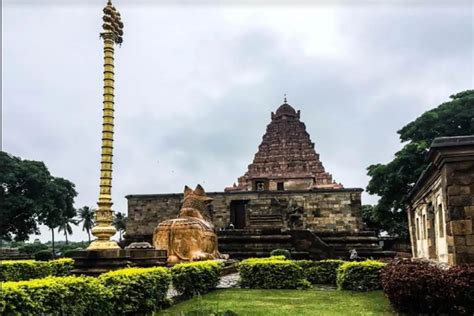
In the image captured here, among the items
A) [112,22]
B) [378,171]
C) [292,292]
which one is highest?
[112,22]

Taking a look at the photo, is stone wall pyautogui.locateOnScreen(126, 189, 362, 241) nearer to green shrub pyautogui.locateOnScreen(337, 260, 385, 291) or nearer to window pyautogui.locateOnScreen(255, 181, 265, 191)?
window pyautogui.locateOnScreen(255, 181, 265, 191)

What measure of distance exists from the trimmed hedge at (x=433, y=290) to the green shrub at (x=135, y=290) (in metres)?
3.83

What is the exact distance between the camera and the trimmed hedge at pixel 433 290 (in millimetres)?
6883

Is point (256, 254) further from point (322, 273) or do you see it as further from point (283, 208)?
point (283, 208)

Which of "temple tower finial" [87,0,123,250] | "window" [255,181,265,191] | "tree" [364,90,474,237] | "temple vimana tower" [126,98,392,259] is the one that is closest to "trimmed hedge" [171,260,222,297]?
"temple tower finial" [87,0,123,250]

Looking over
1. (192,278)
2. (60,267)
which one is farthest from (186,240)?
(192,278)

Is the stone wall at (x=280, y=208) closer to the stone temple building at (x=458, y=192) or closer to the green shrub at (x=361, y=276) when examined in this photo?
the green shrub at (x=361, y=276)

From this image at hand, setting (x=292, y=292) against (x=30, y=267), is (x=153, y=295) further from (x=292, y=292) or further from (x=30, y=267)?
(x=30, y=267)

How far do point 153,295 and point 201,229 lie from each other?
7.20 meters

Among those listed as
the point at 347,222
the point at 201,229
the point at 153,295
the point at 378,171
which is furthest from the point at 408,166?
the point at 153,295

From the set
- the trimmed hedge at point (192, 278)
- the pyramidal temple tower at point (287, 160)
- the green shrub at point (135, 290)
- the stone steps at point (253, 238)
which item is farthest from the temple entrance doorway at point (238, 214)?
the green shrub at point (135, 290)

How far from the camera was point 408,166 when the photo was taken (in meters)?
24.9

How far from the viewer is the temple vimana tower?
68.8ft

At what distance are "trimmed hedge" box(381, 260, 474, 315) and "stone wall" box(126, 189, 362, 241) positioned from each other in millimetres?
19776
